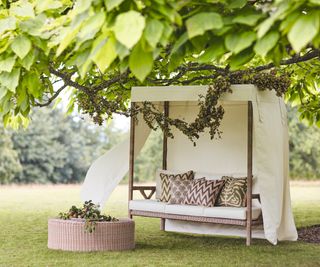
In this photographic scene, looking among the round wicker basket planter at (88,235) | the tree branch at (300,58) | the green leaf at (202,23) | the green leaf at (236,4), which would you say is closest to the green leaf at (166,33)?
the green leaf at (202,23)

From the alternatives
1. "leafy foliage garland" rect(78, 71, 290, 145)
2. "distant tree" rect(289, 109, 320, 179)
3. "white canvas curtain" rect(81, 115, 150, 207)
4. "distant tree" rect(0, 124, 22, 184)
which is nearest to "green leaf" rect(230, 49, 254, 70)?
"leafy foliage garland" rect(78, 71, 290, 145)

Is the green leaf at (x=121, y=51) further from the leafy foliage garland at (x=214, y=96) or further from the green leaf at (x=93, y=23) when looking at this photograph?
the leafy foliage garland at (x=214, y=96)

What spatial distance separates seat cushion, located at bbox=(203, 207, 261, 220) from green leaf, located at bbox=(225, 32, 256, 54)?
15.6 ft

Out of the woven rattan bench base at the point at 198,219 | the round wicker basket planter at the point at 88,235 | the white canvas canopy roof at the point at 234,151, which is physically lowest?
the round wicker basket planter at the point at 88,235

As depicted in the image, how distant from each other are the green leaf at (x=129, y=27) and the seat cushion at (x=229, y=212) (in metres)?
5.12

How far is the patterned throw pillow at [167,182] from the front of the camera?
8219mm

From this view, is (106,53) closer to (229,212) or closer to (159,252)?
(159,252)

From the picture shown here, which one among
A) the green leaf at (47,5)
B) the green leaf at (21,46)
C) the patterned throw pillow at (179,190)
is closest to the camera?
the green leaf at (21,46)

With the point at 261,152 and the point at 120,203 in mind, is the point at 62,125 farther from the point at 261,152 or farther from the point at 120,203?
the point at 261,152

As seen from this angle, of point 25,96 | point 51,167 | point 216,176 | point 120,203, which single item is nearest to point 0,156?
point 51,167

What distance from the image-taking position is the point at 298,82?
7969 millimetres

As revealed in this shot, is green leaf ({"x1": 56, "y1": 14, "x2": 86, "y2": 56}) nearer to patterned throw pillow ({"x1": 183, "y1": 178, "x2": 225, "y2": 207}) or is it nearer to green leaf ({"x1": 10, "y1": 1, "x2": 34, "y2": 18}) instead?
green leaf ({"x1": 10, "y1": 1, "x2": 34, "y2": 18})

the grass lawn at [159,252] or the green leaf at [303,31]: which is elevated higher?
the green leaf at [303,31]

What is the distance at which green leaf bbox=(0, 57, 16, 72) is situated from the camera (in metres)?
2.83
